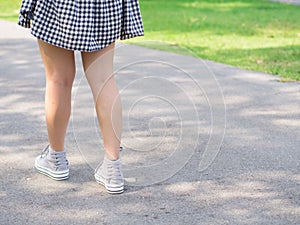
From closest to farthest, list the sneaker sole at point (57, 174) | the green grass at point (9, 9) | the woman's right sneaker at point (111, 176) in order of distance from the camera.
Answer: the woman's right sneaker at point (111, 176) < the sneaker sole at point (57, 174) < the green grass at point (9, 9)

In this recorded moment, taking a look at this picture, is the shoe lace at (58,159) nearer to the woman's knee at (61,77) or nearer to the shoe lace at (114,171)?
the shoe lace at (114,171)


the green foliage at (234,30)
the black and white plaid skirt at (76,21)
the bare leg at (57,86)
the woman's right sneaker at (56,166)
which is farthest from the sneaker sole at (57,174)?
the green foliage at (234,30)

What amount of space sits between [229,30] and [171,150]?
6083 millimetres

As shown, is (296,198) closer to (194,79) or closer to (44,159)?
(44,159)

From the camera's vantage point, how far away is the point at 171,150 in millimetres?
4199

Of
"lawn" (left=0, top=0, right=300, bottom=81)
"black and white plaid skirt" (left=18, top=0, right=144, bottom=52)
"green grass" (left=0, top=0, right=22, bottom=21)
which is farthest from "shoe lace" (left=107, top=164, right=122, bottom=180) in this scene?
"green grass" (left=0, top=0, right=22, bottom=21)

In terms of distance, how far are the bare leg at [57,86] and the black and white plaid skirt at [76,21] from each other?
4.6 inches

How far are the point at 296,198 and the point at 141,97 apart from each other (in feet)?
7.46

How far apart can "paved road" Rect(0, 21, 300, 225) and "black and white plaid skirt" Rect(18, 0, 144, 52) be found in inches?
31.1

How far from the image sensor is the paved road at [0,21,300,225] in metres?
3.24

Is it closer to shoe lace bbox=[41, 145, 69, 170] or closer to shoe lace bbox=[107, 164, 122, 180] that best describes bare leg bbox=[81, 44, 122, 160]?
shoe lace bbox=[107, 164, 122, 180]

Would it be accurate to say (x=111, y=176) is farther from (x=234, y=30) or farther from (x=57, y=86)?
(x=234, y=30)

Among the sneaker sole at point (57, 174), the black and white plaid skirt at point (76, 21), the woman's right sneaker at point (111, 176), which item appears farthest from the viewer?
the sneaker sole at point (57, 174)

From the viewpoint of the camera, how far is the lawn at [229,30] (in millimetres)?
7406
